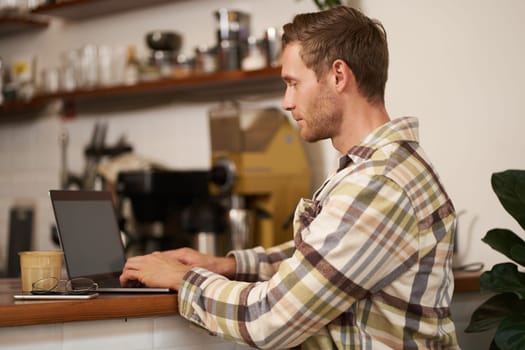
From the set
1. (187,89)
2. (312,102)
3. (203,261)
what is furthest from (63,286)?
(187,89)

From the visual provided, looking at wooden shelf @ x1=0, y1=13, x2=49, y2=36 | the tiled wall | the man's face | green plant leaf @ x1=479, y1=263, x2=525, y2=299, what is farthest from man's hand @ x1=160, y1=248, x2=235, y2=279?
wooden shelf @ x1=0, y1=13, x2=49, y2=36

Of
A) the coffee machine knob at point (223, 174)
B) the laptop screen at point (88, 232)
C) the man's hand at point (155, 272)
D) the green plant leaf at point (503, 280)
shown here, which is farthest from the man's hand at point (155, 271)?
the coffee machine knob at point (223, 174)

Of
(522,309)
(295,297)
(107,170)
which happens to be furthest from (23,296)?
(107,170)

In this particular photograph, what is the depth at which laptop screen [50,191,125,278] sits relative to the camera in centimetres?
174

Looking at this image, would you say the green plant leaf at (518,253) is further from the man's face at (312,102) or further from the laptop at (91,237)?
the laptop at (91,237)

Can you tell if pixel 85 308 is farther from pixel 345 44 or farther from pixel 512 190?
pixel 512 190

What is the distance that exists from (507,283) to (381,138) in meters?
0.61

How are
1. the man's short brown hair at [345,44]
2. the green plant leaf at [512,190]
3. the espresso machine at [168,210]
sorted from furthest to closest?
the espresso machine at [168,210] < the green plant leaf at [512,190] < the man's short brown hair at [345,44]

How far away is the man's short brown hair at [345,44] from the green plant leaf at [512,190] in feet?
1.47

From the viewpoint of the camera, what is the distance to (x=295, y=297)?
1451mm

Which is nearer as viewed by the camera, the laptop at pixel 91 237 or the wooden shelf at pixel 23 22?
the laptop at pixel 91 237

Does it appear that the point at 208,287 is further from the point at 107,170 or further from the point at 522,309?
the point at 107,170

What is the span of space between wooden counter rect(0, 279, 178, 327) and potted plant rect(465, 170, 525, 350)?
81 cm

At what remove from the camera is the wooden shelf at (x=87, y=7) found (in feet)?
13.9
